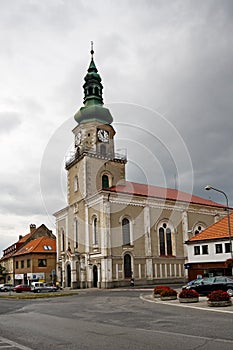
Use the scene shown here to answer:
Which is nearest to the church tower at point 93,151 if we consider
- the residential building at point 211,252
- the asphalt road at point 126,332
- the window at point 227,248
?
the residential building at point 211,252

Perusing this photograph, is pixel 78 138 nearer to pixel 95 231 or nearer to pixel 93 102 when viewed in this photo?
pixel 93 102

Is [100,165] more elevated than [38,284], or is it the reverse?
[100,165]

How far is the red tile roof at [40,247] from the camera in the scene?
73.1m

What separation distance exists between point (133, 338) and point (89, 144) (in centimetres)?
5094

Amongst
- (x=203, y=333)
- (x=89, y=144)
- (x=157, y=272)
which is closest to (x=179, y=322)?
(x=203, y=333)

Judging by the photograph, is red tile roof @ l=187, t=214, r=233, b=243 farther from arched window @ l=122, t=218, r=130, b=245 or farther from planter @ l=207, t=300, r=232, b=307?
planter @ l=207, t=300, r=232, b=307

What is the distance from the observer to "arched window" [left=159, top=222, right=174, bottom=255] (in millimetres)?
60344

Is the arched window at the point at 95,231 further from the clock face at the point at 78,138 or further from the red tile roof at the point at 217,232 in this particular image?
the red tile roof at the point at 217,232

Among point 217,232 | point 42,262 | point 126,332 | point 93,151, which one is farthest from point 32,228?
point 126,332

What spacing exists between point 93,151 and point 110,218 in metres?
11.5

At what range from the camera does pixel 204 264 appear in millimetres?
45625

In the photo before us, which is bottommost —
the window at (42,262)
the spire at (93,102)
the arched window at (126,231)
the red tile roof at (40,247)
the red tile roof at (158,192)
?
the window at (42,262)

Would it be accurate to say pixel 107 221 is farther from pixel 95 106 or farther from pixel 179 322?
pixel 179 322

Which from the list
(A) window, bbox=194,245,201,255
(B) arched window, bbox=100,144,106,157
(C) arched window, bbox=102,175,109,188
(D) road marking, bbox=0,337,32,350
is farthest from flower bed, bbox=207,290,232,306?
(B) arched window, bbox=100,144,106,157
